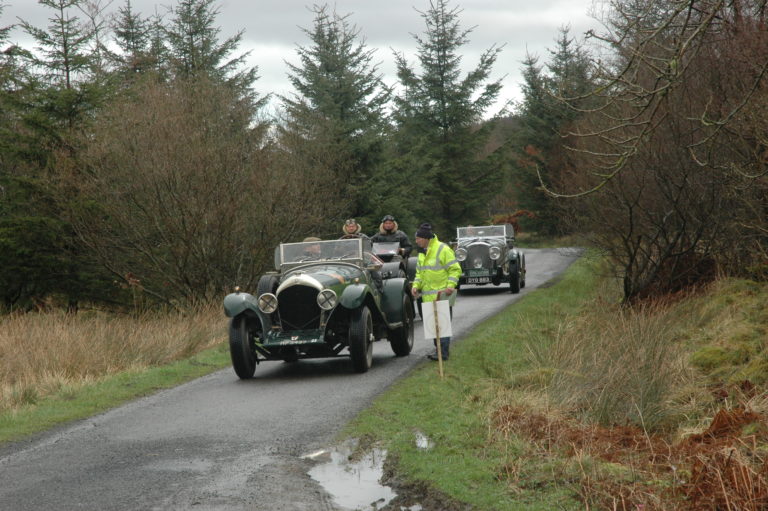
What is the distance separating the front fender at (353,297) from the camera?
35.8ft

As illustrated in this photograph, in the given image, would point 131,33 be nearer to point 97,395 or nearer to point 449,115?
point 449,115

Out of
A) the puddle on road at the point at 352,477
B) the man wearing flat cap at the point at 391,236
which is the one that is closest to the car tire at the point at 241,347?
the puddle on road at the point at 352,477

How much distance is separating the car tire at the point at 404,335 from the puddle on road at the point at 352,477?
191 inches

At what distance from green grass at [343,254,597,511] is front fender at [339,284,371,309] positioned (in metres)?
1.19

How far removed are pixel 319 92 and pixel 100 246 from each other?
14.7m

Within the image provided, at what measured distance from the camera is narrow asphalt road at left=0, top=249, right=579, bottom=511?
596 centimetres

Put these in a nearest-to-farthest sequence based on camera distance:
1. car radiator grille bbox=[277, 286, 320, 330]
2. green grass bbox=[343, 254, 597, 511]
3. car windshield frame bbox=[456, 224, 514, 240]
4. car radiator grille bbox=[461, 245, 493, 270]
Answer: green grass bbox=[343, 254, 597, 511]
car radiator grille bbox=[277, 286, 320, 330]
car radiator grille bbox=[461, 245, 493, 270]
car windshield frame bbox=[456, 224, 514, 240]

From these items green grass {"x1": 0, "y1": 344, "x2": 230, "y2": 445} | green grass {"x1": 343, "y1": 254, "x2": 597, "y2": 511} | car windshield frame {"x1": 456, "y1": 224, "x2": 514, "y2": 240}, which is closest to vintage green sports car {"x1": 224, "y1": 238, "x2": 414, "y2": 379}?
green grass {"x1": 343, "y1": 254, "x2": 597, "y2": 511}

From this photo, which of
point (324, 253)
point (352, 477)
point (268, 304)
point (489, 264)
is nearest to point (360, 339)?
point (268, 304)

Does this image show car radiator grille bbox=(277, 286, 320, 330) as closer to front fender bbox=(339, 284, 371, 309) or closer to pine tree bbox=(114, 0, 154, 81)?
front fender bbox=(339, 284, 371, 309)

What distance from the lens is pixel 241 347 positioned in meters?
11.0

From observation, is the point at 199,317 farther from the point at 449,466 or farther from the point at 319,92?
the point at 319,92

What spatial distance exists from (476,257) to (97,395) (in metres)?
14.0

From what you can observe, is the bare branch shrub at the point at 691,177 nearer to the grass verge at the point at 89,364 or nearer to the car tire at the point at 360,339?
the car tire at the point at 360,339
